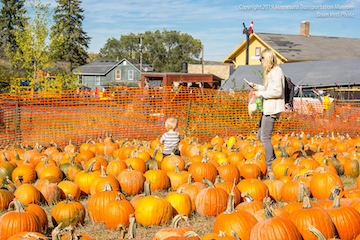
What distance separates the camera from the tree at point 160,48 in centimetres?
8514

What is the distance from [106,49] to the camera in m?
109

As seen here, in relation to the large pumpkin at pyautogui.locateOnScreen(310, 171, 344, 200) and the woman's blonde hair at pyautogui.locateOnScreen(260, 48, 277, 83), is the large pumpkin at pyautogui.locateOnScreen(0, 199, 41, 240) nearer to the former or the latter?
the large pumpkin at pyautogui.locateOnScreen(310, 171, 344, 200)

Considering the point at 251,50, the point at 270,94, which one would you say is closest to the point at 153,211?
the point at 270,94

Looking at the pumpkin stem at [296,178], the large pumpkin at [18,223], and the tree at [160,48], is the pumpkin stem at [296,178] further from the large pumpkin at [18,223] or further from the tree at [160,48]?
the tree at [160,48]

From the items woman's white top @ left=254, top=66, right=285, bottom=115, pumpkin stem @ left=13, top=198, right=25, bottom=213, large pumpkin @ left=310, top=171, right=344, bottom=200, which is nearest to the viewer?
pumpkin stem @ left=13, top=198, right=25, bottom=213

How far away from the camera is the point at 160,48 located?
87.1 meters

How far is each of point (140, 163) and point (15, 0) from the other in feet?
225

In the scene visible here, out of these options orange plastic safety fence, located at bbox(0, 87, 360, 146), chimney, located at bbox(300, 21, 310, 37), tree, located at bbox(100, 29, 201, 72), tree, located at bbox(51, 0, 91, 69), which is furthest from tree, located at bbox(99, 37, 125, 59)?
orange plastic safety fence, located at bbox(0, 87, 360, 146)

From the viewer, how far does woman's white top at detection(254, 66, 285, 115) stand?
547cm

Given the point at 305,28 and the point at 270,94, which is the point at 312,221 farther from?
the point at 305,28

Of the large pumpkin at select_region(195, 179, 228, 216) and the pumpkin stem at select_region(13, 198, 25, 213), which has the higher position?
the pumpkin stem at select_region(13, 198, 25, 213)

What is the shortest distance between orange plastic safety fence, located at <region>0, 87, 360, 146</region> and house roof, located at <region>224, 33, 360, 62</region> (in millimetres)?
20796

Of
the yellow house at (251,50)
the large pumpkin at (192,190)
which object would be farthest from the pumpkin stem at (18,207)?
the yellow house at (251,50)

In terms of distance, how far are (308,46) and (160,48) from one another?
57.3 meters
